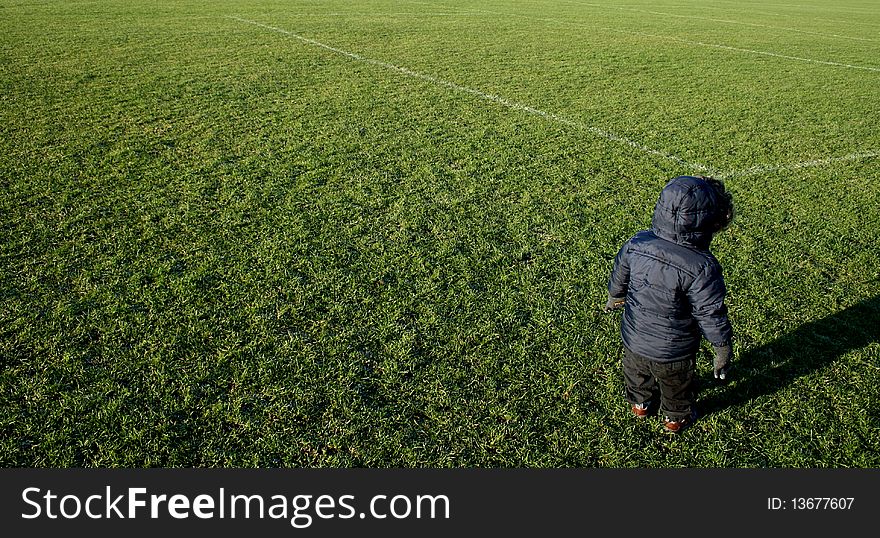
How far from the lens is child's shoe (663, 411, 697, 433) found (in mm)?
3008

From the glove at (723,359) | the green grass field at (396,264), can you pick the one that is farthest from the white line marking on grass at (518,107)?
the glove at (723,359)

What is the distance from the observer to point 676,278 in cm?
271

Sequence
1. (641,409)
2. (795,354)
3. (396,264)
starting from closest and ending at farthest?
(641,409)
(795,354)
(396,264)

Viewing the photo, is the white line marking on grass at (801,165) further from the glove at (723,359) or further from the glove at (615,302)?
the glove at (723,359)

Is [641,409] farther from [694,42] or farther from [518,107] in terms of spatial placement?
[694,42]

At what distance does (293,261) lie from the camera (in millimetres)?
4336

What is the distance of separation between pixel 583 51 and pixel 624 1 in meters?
14.0

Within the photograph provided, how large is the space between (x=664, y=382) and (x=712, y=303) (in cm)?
50

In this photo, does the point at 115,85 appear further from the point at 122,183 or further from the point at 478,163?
the point at 478,163

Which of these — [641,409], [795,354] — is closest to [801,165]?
[795,354]

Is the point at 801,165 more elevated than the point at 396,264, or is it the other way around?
the point at 801,165

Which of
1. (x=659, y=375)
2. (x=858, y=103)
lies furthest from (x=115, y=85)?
(x=858, y=103)

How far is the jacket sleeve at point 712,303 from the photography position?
265 cm

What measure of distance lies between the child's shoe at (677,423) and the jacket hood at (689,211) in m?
0.86
